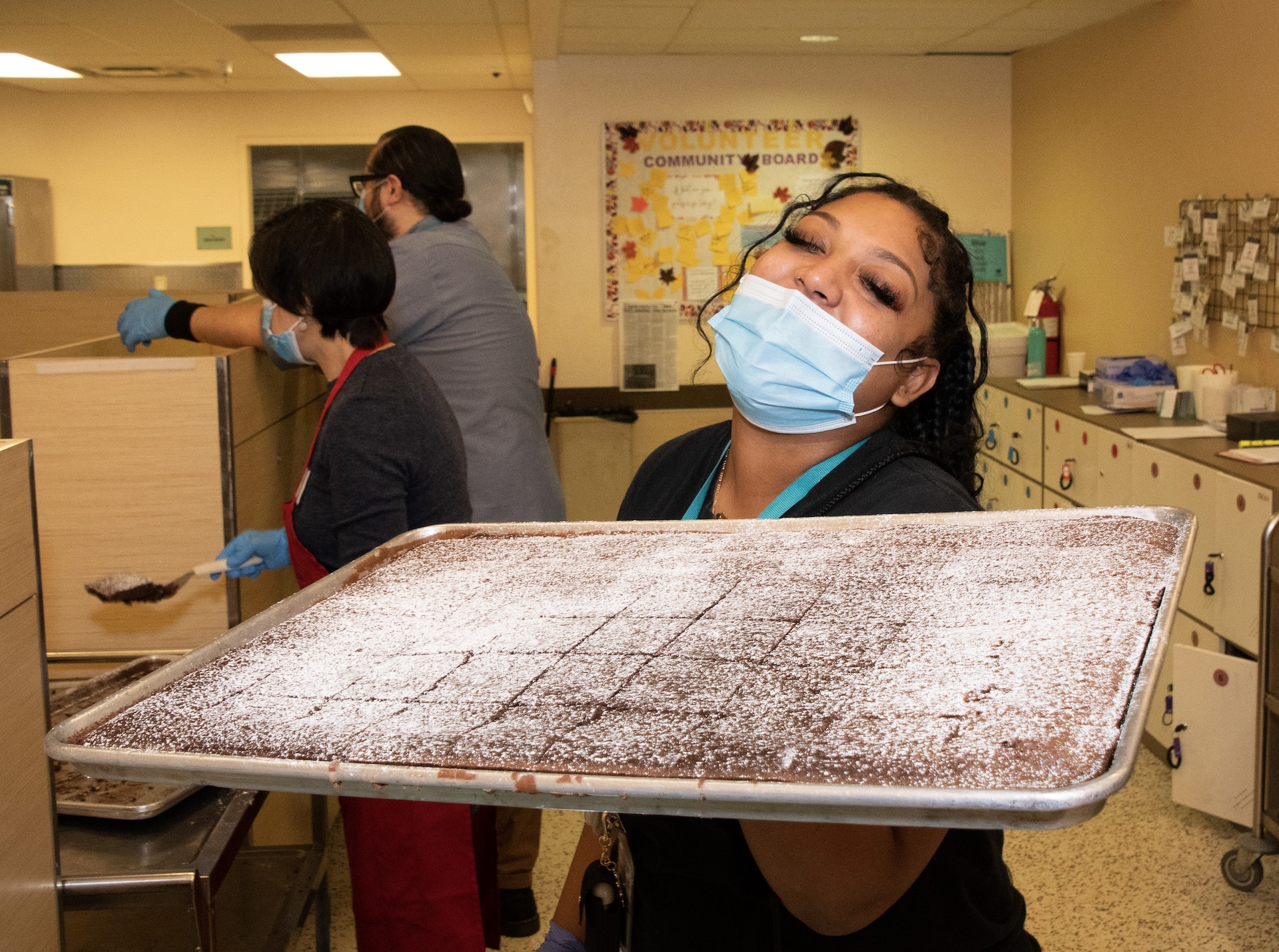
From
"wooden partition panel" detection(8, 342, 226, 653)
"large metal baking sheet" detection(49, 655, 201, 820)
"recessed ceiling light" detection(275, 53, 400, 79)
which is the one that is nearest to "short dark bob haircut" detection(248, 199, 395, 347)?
"wooden partition panel" detection(8, 342, 226, 653)

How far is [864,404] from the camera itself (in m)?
1.23

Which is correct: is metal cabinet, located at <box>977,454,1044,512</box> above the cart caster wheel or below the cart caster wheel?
above

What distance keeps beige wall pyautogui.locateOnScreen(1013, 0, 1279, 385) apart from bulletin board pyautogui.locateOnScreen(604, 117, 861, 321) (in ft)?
2.90

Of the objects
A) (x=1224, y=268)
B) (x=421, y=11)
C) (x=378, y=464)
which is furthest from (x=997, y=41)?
(x=378, y=464)

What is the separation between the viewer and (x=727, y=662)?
60 cm

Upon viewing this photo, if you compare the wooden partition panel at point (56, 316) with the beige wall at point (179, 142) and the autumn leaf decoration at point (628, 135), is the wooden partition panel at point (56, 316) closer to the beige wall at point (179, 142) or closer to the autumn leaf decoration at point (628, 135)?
the autumn leaf decoration at point (628, 135)

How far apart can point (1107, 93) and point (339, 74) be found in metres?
4.25

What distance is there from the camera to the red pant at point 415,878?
5.72 feet

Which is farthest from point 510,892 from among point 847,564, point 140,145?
point 140,145

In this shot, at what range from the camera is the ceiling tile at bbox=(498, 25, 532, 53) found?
4919mm

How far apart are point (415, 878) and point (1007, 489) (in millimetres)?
3271

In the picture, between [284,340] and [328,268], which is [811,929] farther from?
[284,340]

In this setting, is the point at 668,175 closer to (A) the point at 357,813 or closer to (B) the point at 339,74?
(B) the point at 339,74

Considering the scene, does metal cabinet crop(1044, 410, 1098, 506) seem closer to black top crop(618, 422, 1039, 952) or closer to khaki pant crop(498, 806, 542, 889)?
khaki pant crop(498, 806, 542, 889)
